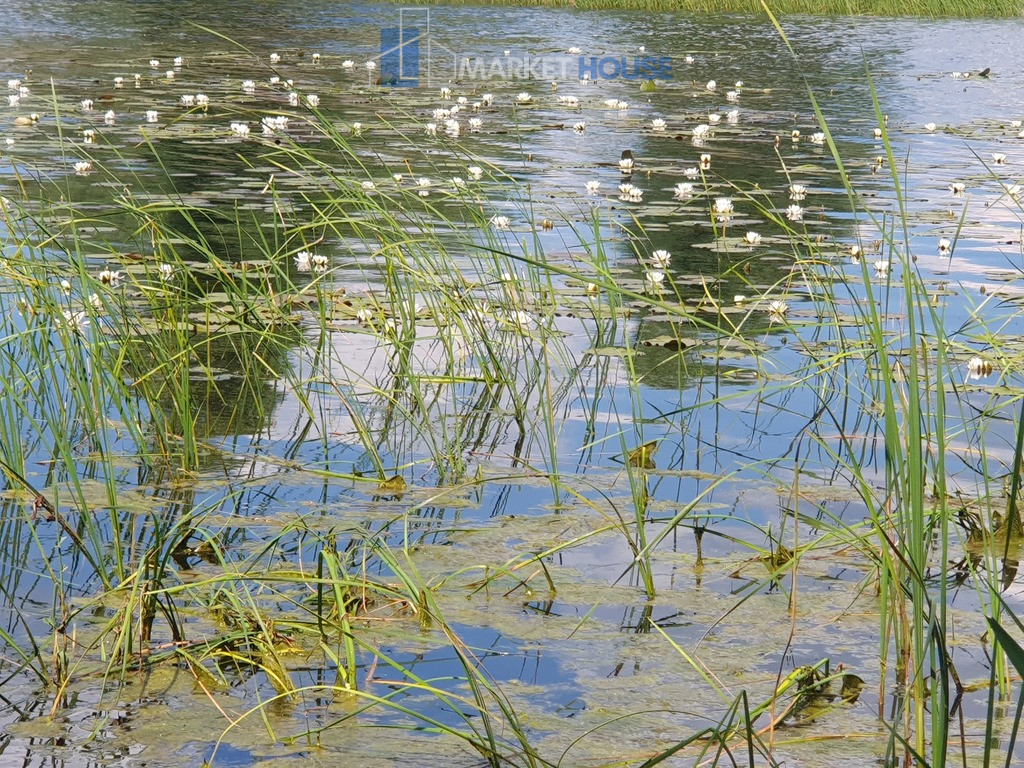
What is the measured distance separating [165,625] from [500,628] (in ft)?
1.96

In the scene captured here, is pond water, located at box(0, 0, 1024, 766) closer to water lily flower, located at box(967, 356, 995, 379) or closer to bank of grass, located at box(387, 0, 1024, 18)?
water lily flower, located at box(967, 356, 995, 379)

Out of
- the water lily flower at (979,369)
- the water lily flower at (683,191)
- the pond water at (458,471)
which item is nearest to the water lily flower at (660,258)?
the pond water at (458,471)

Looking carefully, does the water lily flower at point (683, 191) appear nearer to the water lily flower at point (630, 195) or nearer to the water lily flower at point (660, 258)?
the water lily flower at point (630, 195)

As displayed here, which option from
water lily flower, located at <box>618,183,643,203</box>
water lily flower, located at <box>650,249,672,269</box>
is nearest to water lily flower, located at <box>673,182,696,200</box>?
water lily flower, located at <box>618,183,643,203</box>

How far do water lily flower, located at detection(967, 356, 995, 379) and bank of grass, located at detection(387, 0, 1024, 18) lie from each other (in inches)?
769

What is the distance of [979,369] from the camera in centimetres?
372

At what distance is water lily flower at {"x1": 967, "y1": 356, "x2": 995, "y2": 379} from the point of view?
3676 mm

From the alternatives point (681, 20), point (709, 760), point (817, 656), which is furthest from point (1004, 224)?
point (681, 20)

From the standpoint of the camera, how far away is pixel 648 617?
2246mm

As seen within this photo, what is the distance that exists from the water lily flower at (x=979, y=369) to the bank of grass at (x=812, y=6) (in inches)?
769

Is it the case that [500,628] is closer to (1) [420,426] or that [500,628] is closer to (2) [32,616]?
(2) [32,616]

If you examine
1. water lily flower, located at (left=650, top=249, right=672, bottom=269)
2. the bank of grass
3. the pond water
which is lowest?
the pond water

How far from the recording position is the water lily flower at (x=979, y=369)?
368 cm

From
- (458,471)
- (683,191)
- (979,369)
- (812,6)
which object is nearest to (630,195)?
(683,191)
